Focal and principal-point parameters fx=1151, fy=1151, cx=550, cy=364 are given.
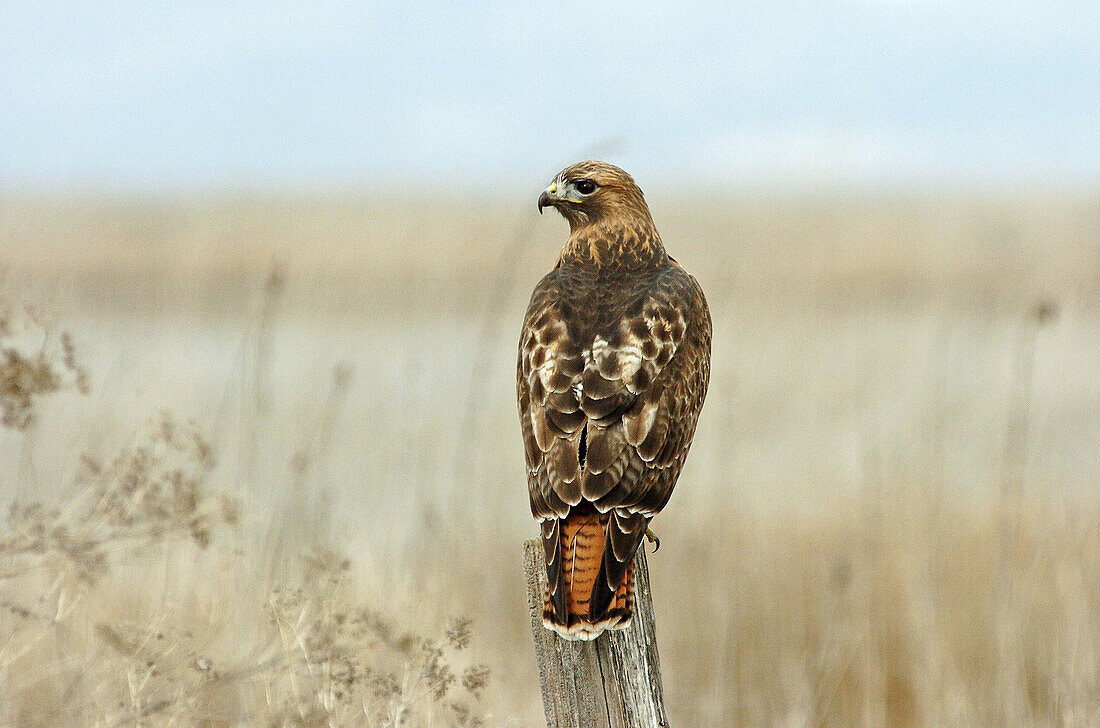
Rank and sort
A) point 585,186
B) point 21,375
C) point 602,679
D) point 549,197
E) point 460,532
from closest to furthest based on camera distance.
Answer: point 602,679
point 21,375
point 549,197
point 585,186
point 460,532

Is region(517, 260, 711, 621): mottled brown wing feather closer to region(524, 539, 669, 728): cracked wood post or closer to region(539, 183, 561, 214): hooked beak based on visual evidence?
region(524, 539, 669, 728): cracked wood post

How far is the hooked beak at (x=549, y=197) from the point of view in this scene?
4.31 meters

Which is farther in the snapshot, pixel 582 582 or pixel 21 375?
pixel 21 375

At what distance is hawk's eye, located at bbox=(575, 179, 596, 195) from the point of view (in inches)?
175

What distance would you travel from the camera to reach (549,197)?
14.3 feet

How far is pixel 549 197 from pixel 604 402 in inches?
49.1

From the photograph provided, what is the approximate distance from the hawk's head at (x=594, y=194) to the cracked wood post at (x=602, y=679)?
1.99 meters

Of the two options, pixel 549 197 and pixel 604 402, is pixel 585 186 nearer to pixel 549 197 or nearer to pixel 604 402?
pixel 549 197

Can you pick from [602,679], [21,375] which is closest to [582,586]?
[602,679]

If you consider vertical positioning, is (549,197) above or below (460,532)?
above

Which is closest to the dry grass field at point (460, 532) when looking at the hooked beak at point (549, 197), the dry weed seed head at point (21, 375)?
the dry weed seed head at point (21, 375)

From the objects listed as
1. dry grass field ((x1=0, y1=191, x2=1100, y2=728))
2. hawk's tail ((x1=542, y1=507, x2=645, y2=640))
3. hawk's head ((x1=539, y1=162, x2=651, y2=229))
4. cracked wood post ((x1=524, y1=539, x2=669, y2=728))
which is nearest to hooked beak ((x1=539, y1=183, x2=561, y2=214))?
hawk's head ((x1=539, y1=162, x2=651, y2=229))

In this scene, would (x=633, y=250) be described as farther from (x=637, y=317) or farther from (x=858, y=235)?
(x=858, y=235)

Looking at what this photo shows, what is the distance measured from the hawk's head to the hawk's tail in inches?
66.1
